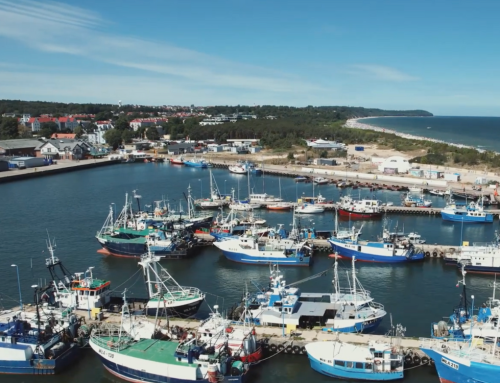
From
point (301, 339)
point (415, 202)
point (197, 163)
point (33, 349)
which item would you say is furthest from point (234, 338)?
point (197, 163)

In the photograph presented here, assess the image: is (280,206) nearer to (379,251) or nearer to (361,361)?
(379,251)

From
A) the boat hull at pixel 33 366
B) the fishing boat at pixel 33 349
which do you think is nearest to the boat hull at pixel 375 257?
the fishing boat at pixel 33 349

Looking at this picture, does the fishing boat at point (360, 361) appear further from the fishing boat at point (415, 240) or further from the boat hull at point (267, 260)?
the fishing boat at point (415, 240)

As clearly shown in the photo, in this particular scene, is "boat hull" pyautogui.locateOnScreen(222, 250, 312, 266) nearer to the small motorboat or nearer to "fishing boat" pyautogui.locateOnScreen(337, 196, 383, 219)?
"fishing boat" pyautogui.locateOnScreen(337, 196, 383, 219)

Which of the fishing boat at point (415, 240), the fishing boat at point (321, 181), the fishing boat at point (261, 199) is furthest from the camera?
the fishing boat at point (321, 181)

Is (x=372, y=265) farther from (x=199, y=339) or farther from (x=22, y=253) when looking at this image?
(x=22, y=253)

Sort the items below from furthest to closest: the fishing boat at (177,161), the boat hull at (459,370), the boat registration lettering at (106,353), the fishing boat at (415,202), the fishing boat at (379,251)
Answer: the fishing boat at (177,161)
the fishing boat at (415,202)
the fishing boat at (379,251)
the boat registration lettering at (106,353)
the boat hull at (459,370)

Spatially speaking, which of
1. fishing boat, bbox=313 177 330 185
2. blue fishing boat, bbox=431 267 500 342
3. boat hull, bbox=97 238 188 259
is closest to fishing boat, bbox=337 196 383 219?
fishing boat, bbox=313 177 330 185
